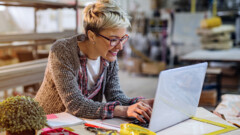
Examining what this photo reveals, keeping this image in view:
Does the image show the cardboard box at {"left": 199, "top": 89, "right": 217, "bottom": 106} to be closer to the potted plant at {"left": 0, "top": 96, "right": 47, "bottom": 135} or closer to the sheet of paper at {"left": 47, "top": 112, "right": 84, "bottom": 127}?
the sheet of paper at {"left": 47, "top": 112, "right": 84, "bottom": 127}

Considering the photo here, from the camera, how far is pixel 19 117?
1.13 metres

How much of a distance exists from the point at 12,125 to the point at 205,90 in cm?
416

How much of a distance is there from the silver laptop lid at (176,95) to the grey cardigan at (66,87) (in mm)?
417

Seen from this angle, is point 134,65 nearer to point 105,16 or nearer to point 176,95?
point 105,16

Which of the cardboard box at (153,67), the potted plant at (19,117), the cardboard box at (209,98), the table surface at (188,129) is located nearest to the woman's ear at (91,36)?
the table surface at (188,129)

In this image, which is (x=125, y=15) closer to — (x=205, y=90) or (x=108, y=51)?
(x=108, y=51)

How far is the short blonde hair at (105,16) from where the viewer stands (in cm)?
169

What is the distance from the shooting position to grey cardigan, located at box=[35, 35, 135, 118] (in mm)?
1617

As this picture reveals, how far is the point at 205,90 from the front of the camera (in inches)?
190

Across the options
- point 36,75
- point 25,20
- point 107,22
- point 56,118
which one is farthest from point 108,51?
point 25,20

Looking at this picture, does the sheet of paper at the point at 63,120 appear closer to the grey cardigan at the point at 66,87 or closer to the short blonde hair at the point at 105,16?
the grey cardigan at the point at 66,87

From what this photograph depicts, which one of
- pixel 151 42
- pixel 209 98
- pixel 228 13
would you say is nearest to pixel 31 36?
pixel 209 98

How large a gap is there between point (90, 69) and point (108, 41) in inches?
11.6

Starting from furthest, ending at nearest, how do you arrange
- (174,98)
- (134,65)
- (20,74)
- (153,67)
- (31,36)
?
(134,65) < (153,67) < (31,36) < (20,74) < (174,98)
